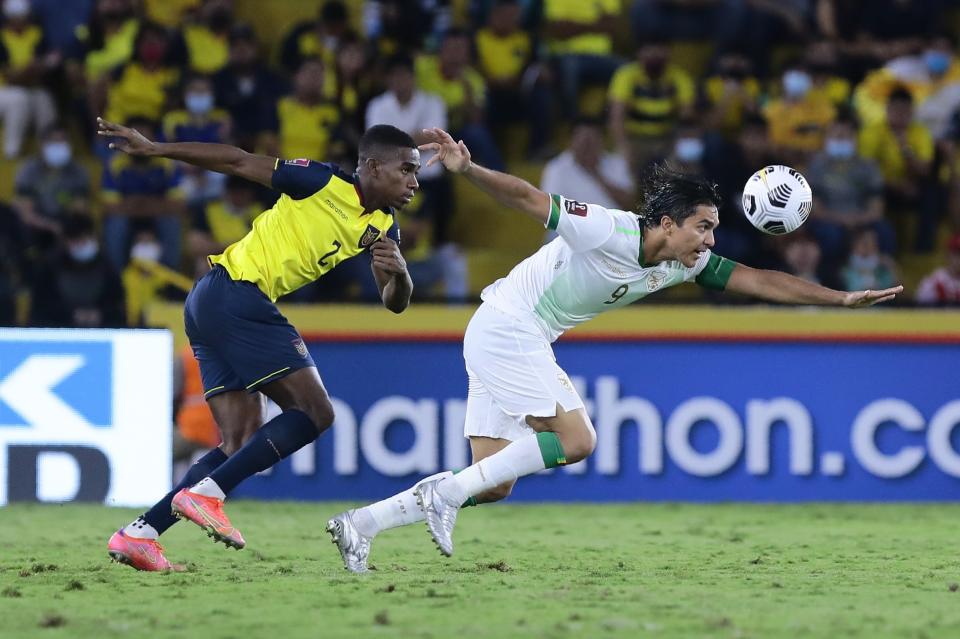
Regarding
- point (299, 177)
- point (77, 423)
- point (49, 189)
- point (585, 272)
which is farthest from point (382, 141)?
point (49, 189)

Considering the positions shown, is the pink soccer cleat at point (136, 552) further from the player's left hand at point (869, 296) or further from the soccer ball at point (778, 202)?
the player's left hand at point (869, 296)

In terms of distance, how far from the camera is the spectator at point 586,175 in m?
13.8

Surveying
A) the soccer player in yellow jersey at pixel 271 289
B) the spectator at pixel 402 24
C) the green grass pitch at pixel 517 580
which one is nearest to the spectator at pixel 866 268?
the green grass pitch at pixel 517 580

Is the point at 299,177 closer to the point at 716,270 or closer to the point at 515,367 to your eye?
the point at 515,367

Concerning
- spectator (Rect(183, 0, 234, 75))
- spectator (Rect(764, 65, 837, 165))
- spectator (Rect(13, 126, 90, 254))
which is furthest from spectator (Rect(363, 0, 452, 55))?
spectator (Rect(764, 65, 837, 165))

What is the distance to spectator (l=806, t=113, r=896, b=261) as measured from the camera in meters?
13.8

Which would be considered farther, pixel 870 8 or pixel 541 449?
pixel 870 8

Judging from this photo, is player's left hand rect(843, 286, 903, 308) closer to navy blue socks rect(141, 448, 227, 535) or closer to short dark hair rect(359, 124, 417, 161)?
short dark hair rect(359, 124, 417, 161)

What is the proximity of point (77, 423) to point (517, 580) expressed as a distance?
4.99 meters

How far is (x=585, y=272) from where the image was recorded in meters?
7.56

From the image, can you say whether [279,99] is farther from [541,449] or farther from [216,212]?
[541,449]

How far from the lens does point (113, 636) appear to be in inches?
222

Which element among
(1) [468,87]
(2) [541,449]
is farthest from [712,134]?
(2) [541,449]

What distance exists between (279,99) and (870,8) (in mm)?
5886
